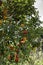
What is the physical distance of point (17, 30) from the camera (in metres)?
2.09

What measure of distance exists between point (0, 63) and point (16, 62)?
0.20 metres

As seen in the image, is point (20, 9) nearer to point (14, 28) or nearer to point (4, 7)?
point (4, 7)

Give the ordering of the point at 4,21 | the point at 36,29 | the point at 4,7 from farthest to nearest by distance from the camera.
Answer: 1. the point at 36,29
2. the point at 4,7
3. the point at 4,21

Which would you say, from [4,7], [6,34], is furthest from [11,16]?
[6,34]

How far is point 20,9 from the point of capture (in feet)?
7.83

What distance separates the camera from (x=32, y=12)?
250cm

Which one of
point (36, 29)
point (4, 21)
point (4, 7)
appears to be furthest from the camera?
point (36, 29)

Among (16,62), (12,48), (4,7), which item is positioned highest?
(4,7)

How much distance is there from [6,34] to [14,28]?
0.09 metres

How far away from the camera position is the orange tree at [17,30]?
207 cm

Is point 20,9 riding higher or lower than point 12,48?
higher

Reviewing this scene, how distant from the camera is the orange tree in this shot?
207 cm

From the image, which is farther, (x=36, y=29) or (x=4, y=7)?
(x=36, y=29)

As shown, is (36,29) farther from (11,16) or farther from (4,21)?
(4,21)
